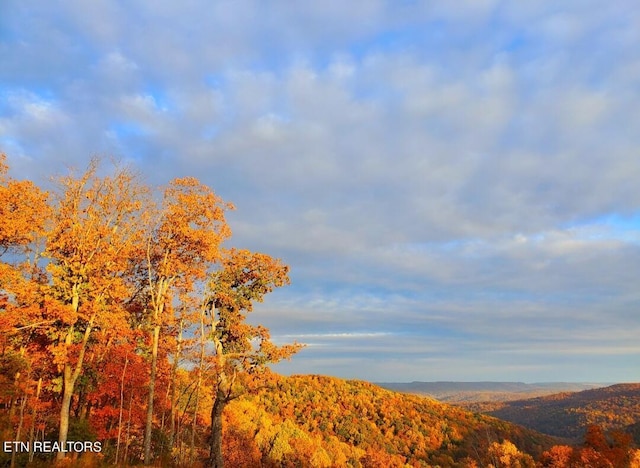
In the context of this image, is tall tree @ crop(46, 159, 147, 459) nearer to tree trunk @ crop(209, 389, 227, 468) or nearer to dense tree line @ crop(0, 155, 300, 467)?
dense tree line @ crop(0, 155, 300, 467)

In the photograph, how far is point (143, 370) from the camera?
1323 inches

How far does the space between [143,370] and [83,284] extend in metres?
15.7

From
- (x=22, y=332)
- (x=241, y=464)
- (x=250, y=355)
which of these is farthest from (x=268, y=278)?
(x=241, y=464)

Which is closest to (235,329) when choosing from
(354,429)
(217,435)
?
(217,435)

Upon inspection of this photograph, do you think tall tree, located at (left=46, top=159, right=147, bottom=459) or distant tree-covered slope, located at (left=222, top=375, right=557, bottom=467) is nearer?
tall tree, located at (left=46, top=159, right=147, bottom=459)

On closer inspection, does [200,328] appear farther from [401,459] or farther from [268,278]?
[401,459]

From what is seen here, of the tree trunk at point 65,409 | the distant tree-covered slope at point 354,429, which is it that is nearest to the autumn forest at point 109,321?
the tree trunk at point 65,409

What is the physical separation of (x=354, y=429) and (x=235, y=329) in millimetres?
99645

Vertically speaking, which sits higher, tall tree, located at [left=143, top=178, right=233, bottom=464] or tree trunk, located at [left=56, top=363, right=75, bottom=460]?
tall tree, located at [left=143, top=178, right=233, bottom=464]

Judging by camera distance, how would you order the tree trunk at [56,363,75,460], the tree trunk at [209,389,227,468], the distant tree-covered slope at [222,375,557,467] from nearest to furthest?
the tree trunk at [56,363,75,460] → the tree trunk at [209,389,227,468] → the distant tree-covered slope at [222,375,557,467]

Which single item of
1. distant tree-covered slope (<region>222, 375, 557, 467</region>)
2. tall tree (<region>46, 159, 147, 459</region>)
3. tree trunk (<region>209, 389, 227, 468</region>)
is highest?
tall tree (<region>46, 159, 147, 459</region>)

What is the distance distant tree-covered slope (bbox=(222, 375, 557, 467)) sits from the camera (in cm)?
7844

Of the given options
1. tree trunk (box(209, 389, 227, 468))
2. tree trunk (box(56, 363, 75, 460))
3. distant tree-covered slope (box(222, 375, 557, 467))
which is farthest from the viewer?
distant tree-covered slope (box(222, 375, 557, 467))

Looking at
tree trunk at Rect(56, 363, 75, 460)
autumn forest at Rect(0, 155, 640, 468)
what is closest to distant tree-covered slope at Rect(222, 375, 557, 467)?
autumn forest at Rect(0, 155, 640, 468)
